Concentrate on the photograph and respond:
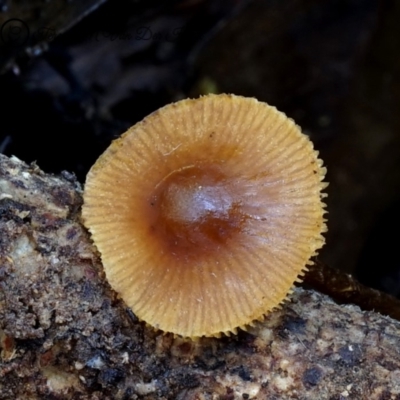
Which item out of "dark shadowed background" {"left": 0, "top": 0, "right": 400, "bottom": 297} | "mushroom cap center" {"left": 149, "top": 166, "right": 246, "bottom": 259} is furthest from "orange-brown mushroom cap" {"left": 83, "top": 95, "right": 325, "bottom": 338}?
"dark shadowed background" {"left": 0, "top": 0, "right": 400, "bottom": 297}

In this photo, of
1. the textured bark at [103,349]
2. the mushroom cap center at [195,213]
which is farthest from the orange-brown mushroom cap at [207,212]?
the textured bark at [103,349]

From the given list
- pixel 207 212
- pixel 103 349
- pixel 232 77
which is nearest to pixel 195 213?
pixel 207 212

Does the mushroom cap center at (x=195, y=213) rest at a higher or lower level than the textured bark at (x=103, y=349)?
higher

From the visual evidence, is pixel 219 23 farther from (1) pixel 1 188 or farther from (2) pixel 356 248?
(1) pixel 1 188

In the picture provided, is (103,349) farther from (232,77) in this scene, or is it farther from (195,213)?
(232,77)

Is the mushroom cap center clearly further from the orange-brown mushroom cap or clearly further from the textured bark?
the textured bark

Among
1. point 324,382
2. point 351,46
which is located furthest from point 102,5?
point 324,382

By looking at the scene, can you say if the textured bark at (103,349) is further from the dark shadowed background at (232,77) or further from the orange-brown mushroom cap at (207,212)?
the dark shadowed background at (232,77)
